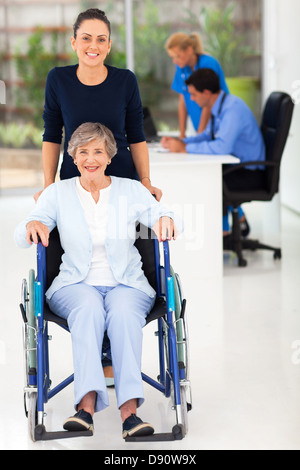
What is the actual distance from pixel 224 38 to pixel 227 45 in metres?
0.07

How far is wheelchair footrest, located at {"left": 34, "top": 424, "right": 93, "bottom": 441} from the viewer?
229 cm

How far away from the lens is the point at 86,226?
2.56m

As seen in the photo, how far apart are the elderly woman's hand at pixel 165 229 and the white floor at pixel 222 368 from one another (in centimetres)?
64

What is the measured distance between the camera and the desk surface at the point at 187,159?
4250mm

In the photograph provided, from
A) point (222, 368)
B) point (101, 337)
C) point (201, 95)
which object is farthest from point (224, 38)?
point (101, 337)

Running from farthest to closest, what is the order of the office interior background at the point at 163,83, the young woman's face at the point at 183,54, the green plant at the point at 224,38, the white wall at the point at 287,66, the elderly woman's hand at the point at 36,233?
1. the green plant at the point at 224,38
2. the white wall at the point at 287,66
3. the young woman's face at the point at 183,54
4. the office interior background at the point at 163,83
5. the elderly woman's hand at the point at 36,233

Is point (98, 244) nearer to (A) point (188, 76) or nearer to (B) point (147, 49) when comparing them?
(A) point (188, 76)

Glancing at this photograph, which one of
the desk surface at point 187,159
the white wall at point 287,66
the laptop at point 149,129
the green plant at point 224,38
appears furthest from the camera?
the green plant at point 224,38

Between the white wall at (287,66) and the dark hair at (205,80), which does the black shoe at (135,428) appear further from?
the white wall at (287,66)

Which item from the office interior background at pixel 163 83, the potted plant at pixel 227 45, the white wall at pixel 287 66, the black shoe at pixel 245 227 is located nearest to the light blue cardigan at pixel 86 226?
the office interior background at pixel 163 83

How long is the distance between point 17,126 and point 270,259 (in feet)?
12.2

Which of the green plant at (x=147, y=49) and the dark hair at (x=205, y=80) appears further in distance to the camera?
the green plant at (x=147, y=49)
